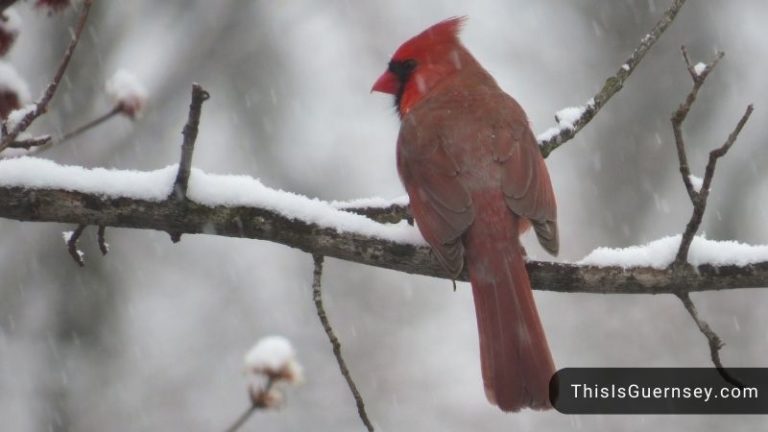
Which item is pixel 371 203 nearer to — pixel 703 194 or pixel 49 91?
pixel 703 194

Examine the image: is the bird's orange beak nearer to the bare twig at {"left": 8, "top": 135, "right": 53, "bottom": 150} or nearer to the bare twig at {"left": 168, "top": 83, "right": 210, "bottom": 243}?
the bare twig at {"left": 168, "top": 83, "right": 210, "bottom": 243}

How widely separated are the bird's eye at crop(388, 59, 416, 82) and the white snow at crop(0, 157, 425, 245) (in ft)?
5.55

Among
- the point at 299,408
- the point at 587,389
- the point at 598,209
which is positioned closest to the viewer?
the point at 587,389

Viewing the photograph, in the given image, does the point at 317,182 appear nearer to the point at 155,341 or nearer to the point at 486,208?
the point at 155,341

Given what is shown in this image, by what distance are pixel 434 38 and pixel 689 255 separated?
1933 mm

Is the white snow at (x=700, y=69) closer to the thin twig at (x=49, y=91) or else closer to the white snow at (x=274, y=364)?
the white snow at (x=274, y=364)

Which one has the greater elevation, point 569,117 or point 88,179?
point 569,117

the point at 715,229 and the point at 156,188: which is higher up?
the point at 715,229

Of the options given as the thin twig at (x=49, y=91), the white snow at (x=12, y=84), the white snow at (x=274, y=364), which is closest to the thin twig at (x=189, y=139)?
the thin twig at (x=49, y=91)

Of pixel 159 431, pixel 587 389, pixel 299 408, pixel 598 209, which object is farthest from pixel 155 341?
pixel 587 389

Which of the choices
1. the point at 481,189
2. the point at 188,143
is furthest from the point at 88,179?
the point at 481,189

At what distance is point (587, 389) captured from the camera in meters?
4.41

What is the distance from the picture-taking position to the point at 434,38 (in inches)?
184

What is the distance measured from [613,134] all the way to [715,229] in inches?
59.2
